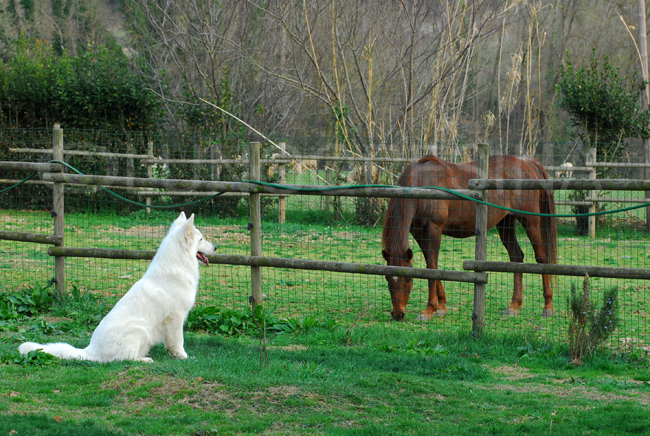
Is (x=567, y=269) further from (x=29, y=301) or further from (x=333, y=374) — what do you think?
(x=29, y=301)

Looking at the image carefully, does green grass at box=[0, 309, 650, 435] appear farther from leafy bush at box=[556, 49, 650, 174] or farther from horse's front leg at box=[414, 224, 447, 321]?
leafy bush at box=[556, 49, 650, 174]

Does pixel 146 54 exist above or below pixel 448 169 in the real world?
above

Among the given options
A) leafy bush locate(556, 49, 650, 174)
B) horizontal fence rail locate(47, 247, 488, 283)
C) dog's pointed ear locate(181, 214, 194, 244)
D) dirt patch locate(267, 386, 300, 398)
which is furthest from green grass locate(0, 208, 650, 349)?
leafy bush locate(556, 49, 650, 174)

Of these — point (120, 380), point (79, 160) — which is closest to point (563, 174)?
point (79, 160)

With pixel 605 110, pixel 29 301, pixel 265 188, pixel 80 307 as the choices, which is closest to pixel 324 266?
pixel 265 188

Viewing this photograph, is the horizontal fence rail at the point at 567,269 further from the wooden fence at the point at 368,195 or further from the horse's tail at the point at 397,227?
the horse's tail at the point at 397,227

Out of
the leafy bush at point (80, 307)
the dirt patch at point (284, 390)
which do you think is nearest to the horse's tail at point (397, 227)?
the dirt patch at point (284, 390)

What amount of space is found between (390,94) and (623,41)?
13.5m

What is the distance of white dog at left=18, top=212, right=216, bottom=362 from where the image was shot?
518cm

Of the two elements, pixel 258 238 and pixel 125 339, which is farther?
pixel 258 238

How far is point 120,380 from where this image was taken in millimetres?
4598

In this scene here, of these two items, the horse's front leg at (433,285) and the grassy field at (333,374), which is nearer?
the grassy field at (333,374)

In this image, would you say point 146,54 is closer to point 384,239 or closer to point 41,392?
point 384,239

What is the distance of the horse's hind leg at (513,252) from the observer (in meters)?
7.75
